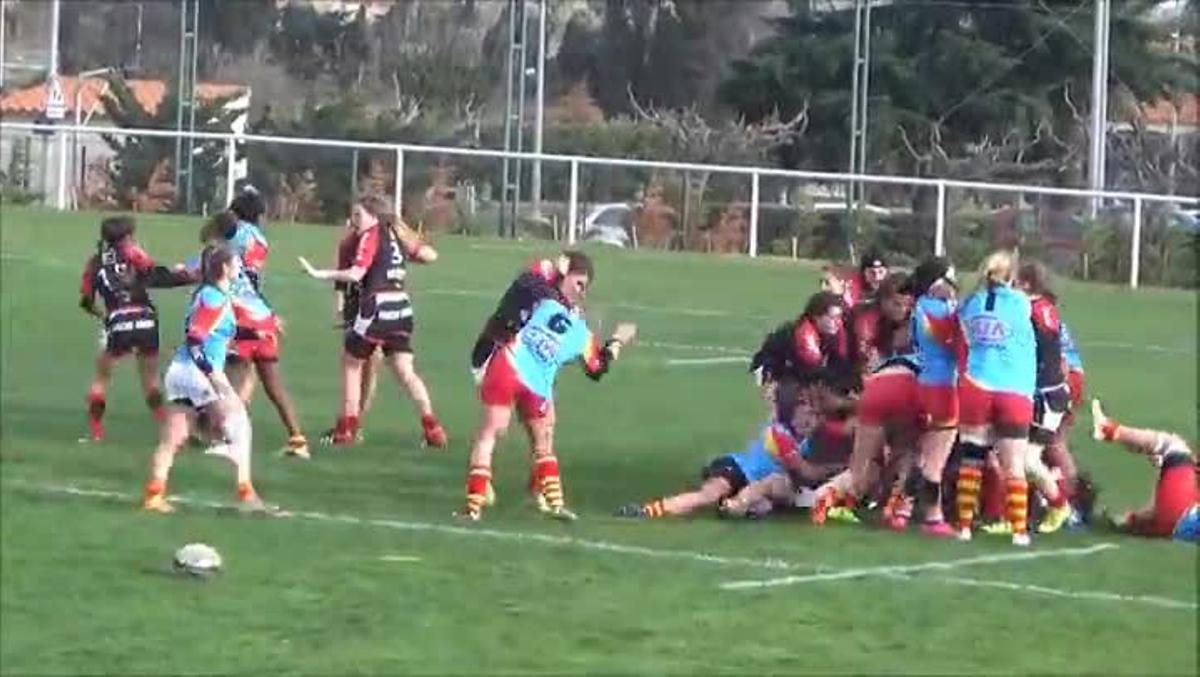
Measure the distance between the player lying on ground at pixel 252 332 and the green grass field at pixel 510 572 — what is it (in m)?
0.37

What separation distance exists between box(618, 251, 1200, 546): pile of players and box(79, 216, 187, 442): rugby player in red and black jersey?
151 inches

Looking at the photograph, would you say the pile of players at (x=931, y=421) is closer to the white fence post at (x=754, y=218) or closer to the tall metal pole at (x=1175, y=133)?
the white fence post at (x=754, y=218)

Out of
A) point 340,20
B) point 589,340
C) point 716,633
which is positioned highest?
point 340,20

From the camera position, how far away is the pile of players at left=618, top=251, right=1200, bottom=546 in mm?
14266

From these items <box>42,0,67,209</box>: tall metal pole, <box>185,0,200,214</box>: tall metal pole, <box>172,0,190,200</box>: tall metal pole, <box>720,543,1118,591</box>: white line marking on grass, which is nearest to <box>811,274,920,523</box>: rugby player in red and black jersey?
<box>720,543,1118,591</box>: white line marking on grass

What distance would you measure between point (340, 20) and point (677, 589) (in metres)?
65.7

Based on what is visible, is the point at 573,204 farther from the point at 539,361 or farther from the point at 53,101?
the point at 539,361

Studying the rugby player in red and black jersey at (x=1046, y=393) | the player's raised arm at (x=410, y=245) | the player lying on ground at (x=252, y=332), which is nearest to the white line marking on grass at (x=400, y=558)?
the rugby player in red and black jersey at (x=1046, y=393)

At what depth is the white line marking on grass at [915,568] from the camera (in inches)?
512

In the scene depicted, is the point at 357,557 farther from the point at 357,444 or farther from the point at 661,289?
the point at 661,289

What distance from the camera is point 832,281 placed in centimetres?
1570

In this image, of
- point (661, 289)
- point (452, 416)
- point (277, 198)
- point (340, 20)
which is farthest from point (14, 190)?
point (340, 20)

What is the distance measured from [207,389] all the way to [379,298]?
3.41 metres

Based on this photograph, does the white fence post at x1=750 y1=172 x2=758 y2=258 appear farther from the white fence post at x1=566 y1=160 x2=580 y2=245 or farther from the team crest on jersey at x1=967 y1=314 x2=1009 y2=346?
the team crest on jersey at x1=967 y1=314 x2=1009 y2=346
